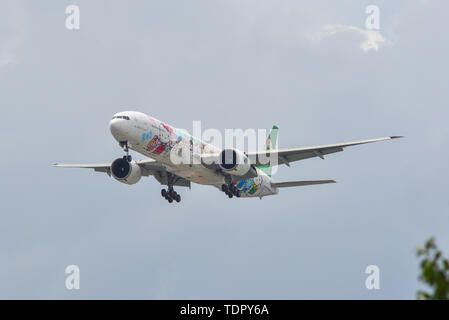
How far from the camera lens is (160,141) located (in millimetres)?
43719

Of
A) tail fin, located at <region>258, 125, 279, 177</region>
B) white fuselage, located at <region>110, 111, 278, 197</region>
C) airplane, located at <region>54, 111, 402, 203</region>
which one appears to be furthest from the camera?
tail fin, located at <region>258, 125, 279, 177</region>

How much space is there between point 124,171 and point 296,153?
14.5 meters

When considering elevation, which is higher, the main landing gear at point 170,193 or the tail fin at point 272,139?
the tail fin at point 272,139

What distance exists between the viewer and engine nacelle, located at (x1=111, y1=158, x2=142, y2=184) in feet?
158

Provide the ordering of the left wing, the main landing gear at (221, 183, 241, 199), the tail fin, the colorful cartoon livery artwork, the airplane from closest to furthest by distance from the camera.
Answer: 1. the airplane
2. the left wing
3. the main landing gear at (221, 183, 241, 199)
4. the colorful cartoon livery artwork
5. the tail fin

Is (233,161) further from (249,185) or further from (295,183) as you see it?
(295,183)

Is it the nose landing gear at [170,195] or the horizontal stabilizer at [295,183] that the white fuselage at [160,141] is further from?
the nose landing gear at [170,195]

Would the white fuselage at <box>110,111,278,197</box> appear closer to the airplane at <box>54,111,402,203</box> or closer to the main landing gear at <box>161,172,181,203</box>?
the airplane at <box>54,111,402,203</box>

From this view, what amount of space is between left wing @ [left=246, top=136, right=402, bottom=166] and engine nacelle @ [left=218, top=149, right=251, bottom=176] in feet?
5.34

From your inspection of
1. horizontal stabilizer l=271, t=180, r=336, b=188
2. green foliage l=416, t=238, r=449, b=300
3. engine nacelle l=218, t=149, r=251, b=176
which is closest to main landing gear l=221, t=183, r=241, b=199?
engine nacelle l=218, t=149, r=251, b=176

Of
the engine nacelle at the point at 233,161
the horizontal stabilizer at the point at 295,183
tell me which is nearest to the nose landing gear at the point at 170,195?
the engine nacelle at the point at 233,161

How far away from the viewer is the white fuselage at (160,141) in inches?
1661
